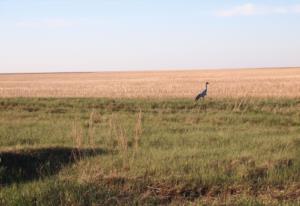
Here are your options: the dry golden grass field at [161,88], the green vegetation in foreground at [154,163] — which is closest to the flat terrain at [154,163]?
the green vegetation in foreground at [154,163]

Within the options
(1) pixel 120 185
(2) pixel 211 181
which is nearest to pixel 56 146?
(1) pixel 120 185

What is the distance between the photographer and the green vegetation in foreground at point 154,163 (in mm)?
6797

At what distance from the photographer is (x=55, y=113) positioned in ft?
59.4

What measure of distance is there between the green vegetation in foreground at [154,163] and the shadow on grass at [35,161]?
0.02 m

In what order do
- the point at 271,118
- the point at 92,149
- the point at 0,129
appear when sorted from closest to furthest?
the point at 92,149 → the point at 0,129 → the point at 271,118

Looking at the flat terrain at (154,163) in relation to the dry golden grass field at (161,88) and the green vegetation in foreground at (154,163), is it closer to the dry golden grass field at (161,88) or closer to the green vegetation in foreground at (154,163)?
the green vegetation in foreground at (154,163)

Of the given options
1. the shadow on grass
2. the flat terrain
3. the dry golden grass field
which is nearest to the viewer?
the flat terrain

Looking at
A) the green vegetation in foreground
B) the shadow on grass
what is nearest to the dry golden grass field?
the green vegetation in foreground

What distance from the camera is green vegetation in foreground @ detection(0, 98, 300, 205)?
6797 mm

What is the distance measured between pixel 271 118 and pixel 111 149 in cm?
742

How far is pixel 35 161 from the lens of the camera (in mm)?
9281

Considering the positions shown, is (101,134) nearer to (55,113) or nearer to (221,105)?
(55,113)

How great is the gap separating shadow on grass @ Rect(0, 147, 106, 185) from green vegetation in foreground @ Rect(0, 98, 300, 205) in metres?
0.02

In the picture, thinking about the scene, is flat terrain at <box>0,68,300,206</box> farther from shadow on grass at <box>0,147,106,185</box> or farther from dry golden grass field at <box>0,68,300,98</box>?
dry golden grass field at <box>0,68,300,98</box>
